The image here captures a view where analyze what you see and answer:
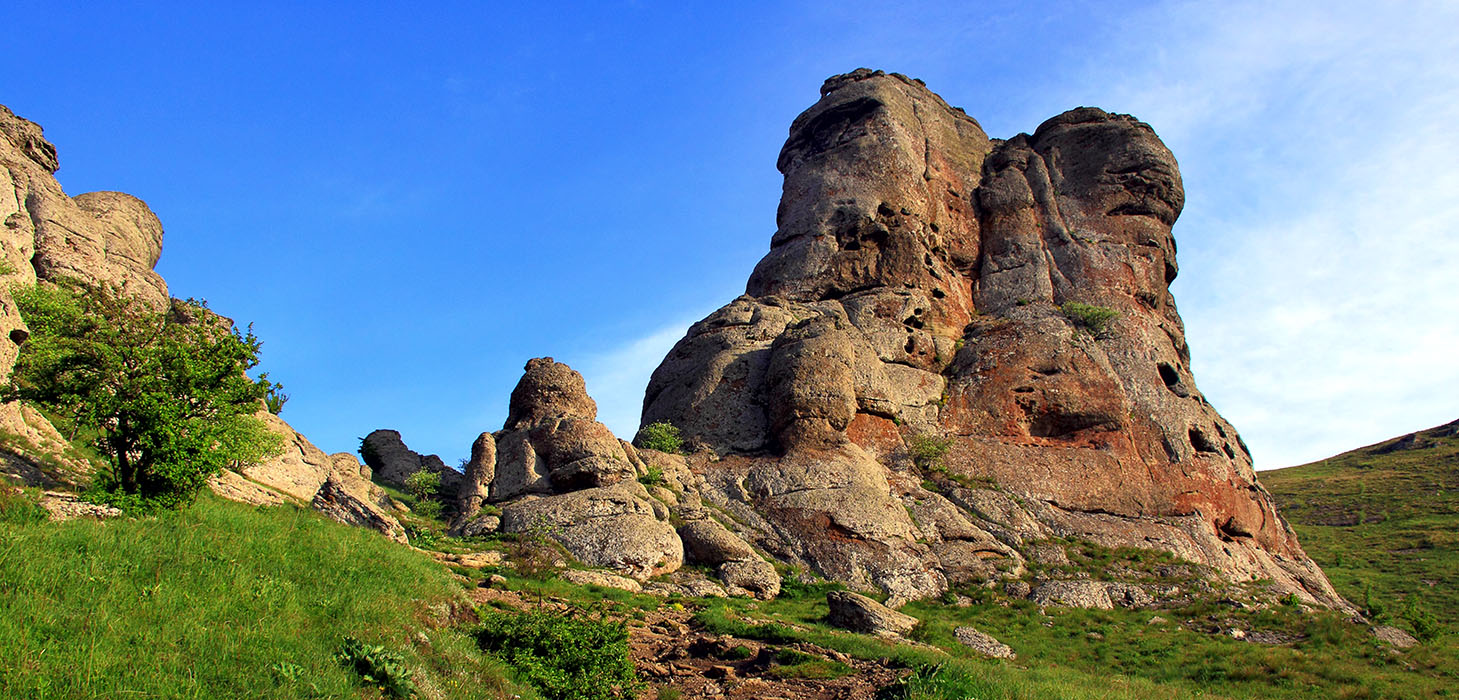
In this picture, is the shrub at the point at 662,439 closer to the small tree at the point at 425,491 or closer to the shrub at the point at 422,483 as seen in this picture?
the small tree at the point at 425,491

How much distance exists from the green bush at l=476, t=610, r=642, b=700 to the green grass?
60cm

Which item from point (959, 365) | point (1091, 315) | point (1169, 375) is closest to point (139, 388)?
point (959, 365)

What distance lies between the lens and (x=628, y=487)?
97.2 feet

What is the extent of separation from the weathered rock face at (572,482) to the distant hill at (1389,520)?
83.8 ft

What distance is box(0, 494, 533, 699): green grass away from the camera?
28.8ft

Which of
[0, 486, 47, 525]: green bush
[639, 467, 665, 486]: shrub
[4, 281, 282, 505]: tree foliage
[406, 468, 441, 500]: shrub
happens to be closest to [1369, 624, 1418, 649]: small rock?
[639, 467, 665, 486]: shrub

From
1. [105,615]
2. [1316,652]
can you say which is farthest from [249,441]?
[1316,652]

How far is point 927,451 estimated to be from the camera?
38.0 metres

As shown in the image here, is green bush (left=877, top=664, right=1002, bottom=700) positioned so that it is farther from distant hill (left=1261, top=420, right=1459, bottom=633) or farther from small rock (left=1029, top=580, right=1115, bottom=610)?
distant hill (left=1261, top=420, right=1459, bottom=633)

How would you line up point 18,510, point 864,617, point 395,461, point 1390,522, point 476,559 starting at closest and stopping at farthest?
point 18,510, point 864,617, point 476,559, point 395,461, point 1390,522

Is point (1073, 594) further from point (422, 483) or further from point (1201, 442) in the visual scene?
point (422, 483)

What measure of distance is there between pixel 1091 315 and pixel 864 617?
1250 inches

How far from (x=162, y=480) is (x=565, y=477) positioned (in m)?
14.6

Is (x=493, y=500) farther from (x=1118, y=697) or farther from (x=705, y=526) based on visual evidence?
(x=1118, y=697)
